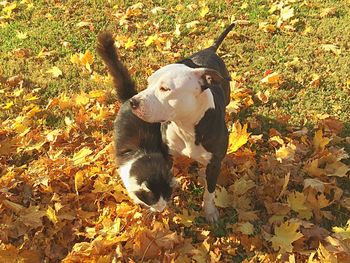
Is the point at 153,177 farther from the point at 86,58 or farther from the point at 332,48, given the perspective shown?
the point at 332,48

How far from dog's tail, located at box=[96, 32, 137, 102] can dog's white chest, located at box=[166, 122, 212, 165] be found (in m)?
0.81

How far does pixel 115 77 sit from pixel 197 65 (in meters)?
0.83

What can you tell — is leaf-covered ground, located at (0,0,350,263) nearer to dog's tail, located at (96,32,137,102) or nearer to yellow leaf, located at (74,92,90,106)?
yellow leaf, located at (74,92,90,106)

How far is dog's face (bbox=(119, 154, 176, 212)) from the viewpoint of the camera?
11.1ft

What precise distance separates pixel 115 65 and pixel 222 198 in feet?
5.43

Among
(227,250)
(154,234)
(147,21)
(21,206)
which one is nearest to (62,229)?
(21,206)

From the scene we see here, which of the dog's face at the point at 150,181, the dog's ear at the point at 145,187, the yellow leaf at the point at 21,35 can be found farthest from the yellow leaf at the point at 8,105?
the dog's ear at the point at 145,187

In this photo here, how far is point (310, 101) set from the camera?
5.22 meters

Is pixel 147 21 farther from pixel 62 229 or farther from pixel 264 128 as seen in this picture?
pixel 62 229

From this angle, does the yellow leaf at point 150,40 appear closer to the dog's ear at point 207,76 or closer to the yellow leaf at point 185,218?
the yellow leaf at point 185,218

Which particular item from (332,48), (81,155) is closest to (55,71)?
(81,155)

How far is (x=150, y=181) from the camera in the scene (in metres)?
3.37

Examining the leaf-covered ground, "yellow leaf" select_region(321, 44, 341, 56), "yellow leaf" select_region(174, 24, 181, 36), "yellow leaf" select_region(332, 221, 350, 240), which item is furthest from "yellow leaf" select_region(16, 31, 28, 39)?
"yellow leaf" select_region(332, 221, 350, 240)

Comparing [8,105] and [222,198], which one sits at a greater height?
[8,105]
